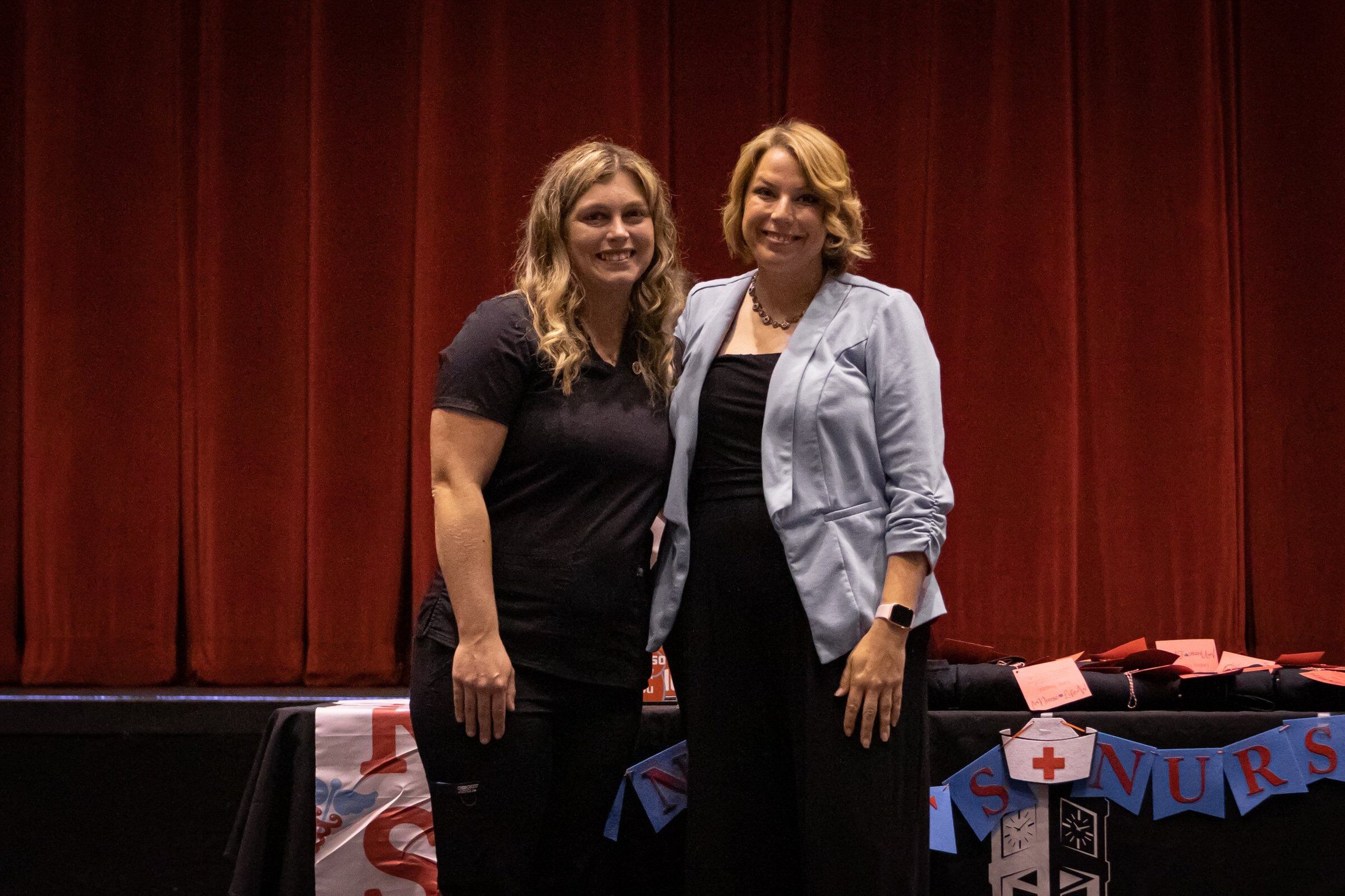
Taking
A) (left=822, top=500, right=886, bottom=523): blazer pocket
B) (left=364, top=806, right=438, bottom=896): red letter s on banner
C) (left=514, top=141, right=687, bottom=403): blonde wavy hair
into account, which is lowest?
(left=364, top=806, right=438, bottom=896): red letter s on banner

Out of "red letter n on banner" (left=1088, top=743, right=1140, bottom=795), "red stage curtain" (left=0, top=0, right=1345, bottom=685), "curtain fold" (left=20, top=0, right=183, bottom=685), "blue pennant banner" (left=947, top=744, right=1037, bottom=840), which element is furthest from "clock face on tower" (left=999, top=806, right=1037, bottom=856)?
"curtain fold" (left=20, top=0, right=183, bottom=685)

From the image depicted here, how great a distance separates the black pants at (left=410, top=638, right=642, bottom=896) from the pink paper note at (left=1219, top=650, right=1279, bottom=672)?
1.30 meters

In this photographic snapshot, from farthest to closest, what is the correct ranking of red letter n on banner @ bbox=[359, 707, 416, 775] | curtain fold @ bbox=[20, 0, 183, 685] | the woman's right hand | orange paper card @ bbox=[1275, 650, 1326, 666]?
curtain fold @ bbox=[20, 0, 183, 685], orange paper card @ bbox=[1275, 650, 1326, 666], red letter n on banner @ bbox=[359, 707, 416, 775], the woman's right hand

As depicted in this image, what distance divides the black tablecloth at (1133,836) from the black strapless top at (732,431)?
638mm

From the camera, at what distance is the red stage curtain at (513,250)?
3.46 m

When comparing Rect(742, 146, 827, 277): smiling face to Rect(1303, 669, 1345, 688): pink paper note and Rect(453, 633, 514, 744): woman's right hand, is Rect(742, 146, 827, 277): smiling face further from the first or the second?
Rect(1303, 669, 1345, 688): pink paper note

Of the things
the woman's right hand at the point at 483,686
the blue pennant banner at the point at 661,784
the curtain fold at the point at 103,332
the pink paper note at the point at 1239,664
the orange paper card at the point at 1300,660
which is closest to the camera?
the woman's right hand at the point at 483,686

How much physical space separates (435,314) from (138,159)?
104cm

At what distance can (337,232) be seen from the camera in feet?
11.5

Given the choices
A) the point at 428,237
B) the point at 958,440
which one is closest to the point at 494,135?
the point at 428,237

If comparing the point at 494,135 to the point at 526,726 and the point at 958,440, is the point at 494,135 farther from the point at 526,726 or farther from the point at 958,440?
the point at 526,726

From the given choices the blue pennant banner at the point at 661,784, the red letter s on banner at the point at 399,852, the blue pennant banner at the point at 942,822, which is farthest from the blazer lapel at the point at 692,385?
the red letter s on banner at the point at 399,852

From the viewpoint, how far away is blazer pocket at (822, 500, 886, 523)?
1.56 m

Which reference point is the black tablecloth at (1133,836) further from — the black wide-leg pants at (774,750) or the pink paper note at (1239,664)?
the black wide-leg pants at (774,750)
